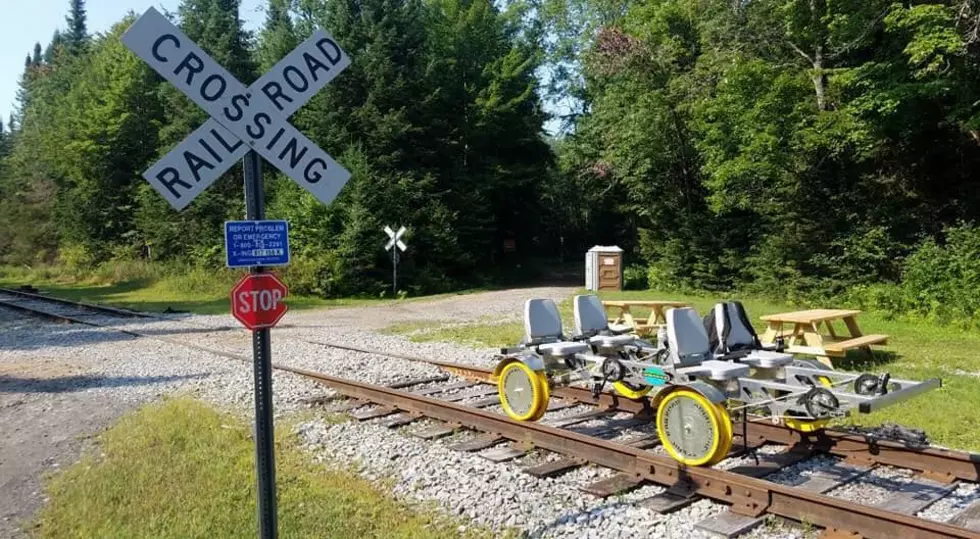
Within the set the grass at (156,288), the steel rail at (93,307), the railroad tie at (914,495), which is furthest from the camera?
the grass at (156,288)

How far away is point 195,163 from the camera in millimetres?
3365

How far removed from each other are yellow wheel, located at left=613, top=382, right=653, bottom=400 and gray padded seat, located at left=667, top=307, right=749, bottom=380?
0.98 metres

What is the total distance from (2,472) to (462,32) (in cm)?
3510

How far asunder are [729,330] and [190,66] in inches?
208

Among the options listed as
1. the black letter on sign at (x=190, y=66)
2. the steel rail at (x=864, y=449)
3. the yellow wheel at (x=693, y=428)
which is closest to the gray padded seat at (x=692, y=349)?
the yellow wheel at (x=693, y=428)

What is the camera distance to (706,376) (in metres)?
6.13

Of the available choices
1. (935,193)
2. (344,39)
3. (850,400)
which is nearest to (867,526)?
(850,400)

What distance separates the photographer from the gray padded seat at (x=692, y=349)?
19.8ft

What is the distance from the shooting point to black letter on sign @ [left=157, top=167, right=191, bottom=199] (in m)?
3.27

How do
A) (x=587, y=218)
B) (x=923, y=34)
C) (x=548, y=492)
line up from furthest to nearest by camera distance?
(x=587, y=218)
(x=923, y=34)
(x=548, y=492)

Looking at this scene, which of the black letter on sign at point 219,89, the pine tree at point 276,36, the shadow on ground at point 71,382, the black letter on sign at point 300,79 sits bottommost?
the shadow on ground at point 71,382

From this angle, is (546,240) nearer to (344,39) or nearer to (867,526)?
(344,39)

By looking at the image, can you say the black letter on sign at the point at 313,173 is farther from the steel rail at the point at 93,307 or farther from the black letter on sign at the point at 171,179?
the steel rail at the point at 93,307

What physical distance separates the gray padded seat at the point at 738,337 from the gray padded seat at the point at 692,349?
23cm
